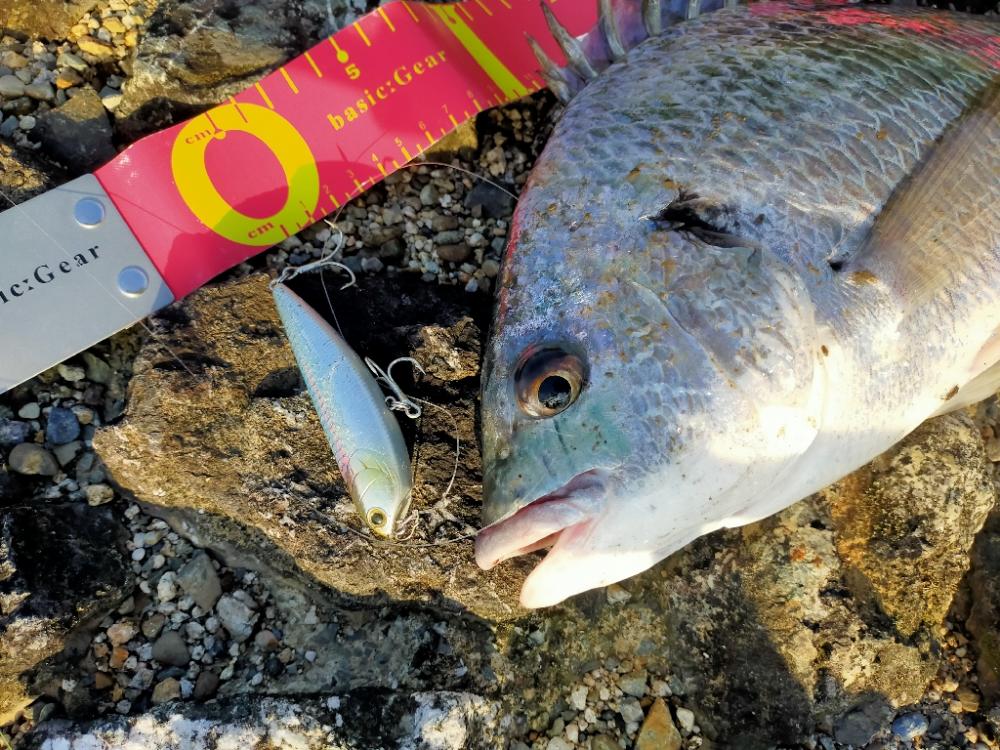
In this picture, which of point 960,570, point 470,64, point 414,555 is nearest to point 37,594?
point 414,555

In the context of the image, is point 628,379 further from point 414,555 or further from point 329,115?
point 329,115

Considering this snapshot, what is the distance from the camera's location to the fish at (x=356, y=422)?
249cm

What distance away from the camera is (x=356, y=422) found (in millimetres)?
2537

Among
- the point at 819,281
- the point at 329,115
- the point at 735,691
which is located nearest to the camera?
the point at 819,281

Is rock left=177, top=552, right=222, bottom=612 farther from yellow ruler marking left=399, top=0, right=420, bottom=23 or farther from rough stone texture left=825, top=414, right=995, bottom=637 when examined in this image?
yellow ruler marking left=399, top=0, right=420, bottom=23

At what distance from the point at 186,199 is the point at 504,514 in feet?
6.76

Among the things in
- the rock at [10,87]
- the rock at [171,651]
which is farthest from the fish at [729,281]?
the rock at [10,87]

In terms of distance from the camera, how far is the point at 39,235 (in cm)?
292

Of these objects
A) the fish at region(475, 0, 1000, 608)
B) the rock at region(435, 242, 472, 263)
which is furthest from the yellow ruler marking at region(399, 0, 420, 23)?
the rock at region(435, 242, 472, 263)

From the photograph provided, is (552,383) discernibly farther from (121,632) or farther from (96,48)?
(96,48)

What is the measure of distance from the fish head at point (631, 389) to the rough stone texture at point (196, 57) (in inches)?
75.9

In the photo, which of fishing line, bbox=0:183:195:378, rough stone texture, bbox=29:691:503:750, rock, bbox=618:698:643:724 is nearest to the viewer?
rough stone texture, bbox=29:691:503:750

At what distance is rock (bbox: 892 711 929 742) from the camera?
2840mm

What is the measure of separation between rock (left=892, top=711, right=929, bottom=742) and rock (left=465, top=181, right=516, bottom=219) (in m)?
2.71
